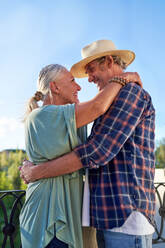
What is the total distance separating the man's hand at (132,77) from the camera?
1.58 meters

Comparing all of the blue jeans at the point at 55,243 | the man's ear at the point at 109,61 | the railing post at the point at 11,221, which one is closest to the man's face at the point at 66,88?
the man's ear at the point at 109,61

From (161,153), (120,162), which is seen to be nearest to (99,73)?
(120,162)

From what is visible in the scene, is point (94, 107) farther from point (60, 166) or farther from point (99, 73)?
point (99, 73)

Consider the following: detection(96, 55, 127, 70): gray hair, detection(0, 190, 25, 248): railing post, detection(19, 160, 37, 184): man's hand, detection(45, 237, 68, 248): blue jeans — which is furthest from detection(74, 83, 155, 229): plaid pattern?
detection(0, 190, 25, 248): railing post

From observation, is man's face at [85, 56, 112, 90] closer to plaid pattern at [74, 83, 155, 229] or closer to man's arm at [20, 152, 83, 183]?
plaid pattern at [74, 83, 155, 229]

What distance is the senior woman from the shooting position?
140 centimetres

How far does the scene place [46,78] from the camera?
1732 mm

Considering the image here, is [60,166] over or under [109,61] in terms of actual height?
under

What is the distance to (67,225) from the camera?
1.43 metres

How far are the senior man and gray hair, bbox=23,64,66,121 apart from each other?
444mm

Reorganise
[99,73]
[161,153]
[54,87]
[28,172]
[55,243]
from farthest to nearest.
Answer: [161,153]
[99,73]
[54,87]
[28,172]
[55,243]

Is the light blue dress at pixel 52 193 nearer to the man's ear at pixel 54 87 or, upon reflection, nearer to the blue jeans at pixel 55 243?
the blue jeans at pixel 55 243

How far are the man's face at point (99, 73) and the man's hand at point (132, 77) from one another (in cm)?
23

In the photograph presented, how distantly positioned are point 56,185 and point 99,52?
Answer: 104 cm
